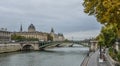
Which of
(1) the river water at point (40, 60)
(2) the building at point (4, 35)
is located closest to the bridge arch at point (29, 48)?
(2) the building at point (4, 35)

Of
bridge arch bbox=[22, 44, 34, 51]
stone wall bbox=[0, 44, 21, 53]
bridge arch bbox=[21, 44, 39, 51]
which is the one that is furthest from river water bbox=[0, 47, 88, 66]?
bridge arch bbox=[22, 44, 34, 51]

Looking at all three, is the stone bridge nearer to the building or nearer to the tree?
the building

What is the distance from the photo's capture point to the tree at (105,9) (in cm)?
1329

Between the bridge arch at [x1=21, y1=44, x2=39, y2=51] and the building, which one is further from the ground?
the building

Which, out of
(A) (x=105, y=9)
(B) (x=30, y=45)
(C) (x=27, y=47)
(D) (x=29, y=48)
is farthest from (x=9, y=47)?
(A) (x=105, y=9)

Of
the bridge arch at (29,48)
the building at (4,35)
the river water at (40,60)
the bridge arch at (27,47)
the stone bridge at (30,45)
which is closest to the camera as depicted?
the river water at (40,60)

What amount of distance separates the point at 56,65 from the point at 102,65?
16.1 m

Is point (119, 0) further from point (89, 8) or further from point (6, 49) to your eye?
point (6, 49)

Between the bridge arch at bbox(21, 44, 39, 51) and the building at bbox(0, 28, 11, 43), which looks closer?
the bridge arch at bbox(21, 44, 39, 51)

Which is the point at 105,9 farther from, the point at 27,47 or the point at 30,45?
the point at 27,47

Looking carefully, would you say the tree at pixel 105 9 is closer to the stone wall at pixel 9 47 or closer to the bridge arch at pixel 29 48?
the stone wall at pixel 9 47

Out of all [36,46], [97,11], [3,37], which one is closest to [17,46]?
[36,46]

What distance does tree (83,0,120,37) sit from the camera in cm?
1329

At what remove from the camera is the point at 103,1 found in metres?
14.5
